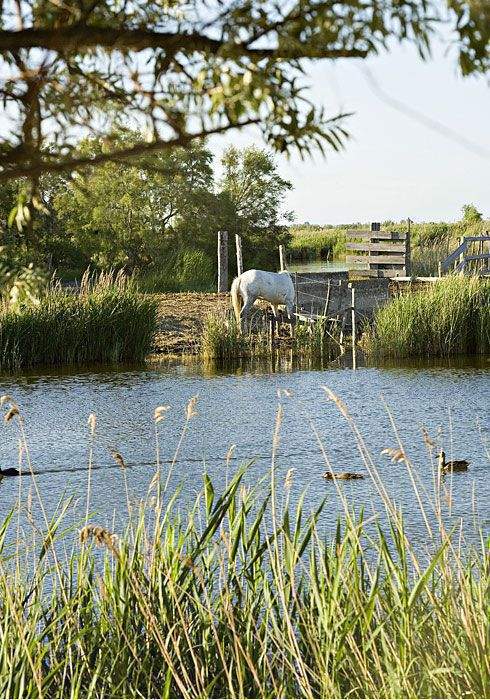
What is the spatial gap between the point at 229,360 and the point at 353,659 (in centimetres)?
1358

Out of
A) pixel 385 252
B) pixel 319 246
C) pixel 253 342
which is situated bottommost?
→ pixel 253 342

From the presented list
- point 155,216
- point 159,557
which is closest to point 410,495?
point 159,557

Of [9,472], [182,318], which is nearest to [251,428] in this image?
[9,472]

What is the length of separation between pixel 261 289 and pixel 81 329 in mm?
2945

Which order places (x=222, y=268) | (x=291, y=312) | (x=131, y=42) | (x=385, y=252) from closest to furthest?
(x=131, y=42), (x=291, y=312), (x=222, y=268), (x=385, y=252)

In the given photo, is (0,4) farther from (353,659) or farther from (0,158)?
(353,659)

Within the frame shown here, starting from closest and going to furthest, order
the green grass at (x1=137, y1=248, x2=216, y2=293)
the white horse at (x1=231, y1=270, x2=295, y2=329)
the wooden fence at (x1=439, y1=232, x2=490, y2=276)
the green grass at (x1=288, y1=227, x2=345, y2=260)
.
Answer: the white horse at (x1=231, y1=270, x2=295, y2=329) < the wooden fence at (x1=439, y1=232, x2=490, y2=276) < the green grass at (x1=137, y1=248, x2=216, y2=293) < the green grass at (x1=288, y1=227, x2=345, y2=260)

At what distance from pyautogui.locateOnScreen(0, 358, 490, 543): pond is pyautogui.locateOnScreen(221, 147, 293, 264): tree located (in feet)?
55.8

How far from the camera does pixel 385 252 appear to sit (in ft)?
88.6

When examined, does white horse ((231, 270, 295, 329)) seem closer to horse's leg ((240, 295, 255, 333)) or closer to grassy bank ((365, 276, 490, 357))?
horse's leg ((240, 295, 255, 333))

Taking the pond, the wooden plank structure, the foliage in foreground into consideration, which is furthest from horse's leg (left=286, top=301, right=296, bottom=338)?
the foliage in foreground

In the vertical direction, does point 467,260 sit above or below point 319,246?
below

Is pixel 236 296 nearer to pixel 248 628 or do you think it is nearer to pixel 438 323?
pixel 438 323

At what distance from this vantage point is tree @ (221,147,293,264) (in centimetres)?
3341
